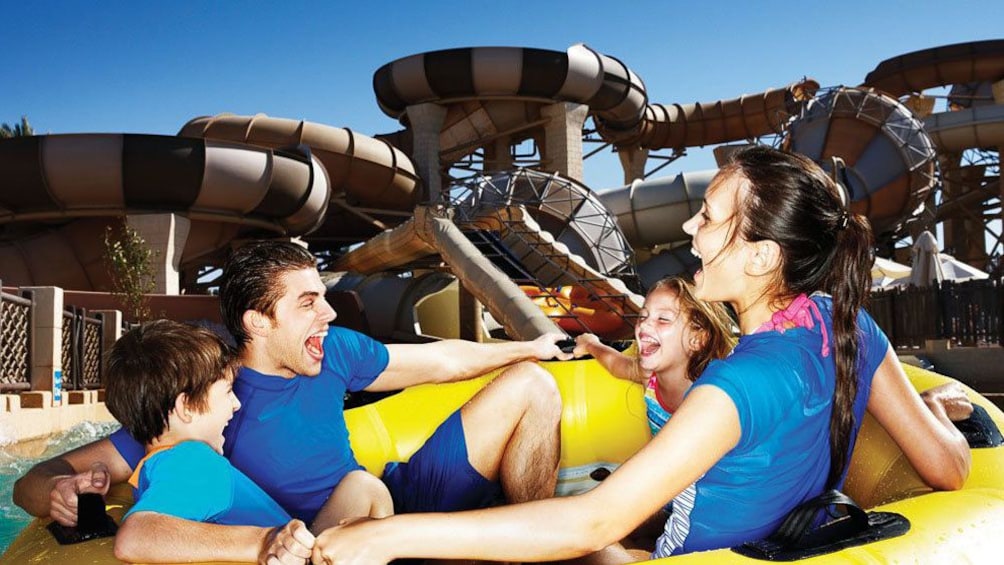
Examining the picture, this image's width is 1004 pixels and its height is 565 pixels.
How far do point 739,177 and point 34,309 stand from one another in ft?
26.4

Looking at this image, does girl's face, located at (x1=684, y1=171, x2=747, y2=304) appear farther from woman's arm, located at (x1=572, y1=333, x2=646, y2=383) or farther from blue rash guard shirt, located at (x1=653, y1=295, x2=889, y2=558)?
woman's arm, located at (x1=572, y1=333, x2=646, y2=383)

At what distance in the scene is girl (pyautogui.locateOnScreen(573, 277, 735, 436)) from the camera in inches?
99.7

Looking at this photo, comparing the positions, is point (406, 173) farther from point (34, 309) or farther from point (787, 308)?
point (787, 308)

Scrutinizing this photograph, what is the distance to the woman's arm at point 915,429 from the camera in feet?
5.76

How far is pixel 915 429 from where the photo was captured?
1771mm

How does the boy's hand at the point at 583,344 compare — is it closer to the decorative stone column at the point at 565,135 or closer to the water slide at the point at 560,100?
the water slide at the point at 560,100

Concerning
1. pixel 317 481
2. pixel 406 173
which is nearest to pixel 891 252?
pixel 406 173

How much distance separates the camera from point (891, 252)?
82.9ft

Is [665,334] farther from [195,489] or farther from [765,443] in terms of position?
[195,489]

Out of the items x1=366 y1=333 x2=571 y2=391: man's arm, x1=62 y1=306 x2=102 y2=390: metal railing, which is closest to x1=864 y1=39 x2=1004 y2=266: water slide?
x1=62 y1=306 x2=102 y2=390: metal railing

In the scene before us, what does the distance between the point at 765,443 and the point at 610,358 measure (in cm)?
174

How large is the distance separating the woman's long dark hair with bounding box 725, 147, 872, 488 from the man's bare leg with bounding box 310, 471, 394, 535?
1.08 m

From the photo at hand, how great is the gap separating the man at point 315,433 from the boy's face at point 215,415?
322 mm

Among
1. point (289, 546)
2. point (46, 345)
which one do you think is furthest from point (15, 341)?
point (289, 546)
